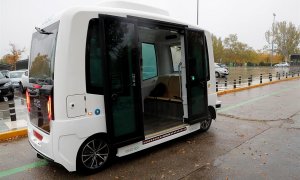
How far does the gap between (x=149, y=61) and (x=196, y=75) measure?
2229mm

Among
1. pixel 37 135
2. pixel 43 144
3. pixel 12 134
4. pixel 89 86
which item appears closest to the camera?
pixel 89 86

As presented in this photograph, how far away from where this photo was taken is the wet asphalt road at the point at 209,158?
4113mm

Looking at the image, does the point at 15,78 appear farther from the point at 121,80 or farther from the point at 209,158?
the point at 209,158

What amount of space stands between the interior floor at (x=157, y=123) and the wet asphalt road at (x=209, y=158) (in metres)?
0.38

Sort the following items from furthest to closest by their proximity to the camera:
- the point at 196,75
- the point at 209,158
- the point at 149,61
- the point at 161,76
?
1. the point at 149,61
2. the point at 161,76
3. the point at 196,75
4. the point at 209,158

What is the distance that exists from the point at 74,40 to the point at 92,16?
50 cm

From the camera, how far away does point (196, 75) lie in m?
5.83

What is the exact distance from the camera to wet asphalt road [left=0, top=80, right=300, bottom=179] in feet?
13.5

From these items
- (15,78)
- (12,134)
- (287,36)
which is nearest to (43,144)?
(12,134)

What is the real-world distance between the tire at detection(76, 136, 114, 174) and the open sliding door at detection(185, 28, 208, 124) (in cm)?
217

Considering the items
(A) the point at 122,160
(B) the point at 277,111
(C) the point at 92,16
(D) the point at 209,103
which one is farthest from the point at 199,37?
(B) the point at 277,111

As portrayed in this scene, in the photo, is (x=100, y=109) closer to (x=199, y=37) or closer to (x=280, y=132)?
(x=199, y=37)

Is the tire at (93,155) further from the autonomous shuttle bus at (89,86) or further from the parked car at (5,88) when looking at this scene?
the parked car at (5,88)

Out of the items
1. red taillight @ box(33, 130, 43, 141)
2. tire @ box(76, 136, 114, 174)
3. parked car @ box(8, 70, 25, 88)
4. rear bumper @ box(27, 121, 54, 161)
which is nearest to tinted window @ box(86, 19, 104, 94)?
tire @ box(76, 136, 114, 174)
